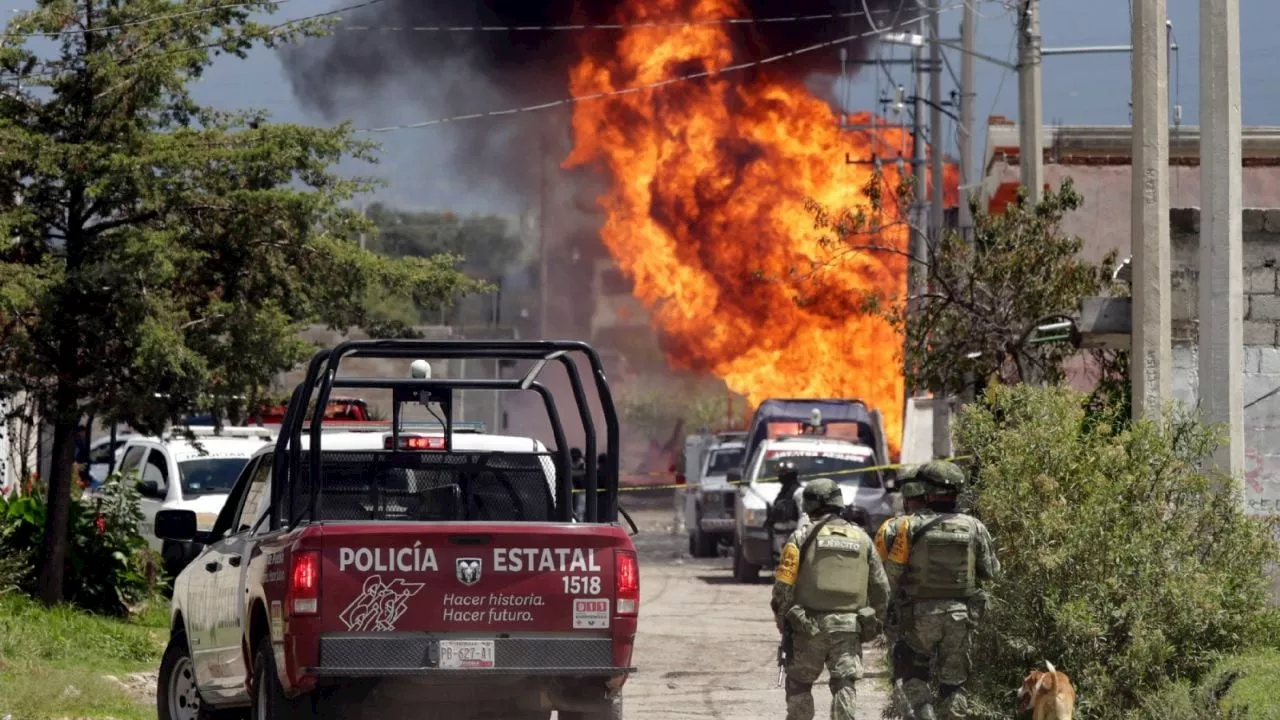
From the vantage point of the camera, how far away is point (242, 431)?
851 inches

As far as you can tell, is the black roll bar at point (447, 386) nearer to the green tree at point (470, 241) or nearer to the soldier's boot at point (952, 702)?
the soldier's boot at point (952, 702)

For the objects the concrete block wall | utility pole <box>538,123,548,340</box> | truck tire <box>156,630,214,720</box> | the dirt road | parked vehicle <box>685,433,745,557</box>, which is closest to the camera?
truck tire <box>156,630,214,720</box>

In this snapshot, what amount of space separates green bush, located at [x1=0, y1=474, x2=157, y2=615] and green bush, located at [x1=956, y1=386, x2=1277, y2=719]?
9.29 metres

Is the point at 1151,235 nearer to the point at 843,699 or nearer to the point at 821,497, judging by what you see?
the point at 821,497

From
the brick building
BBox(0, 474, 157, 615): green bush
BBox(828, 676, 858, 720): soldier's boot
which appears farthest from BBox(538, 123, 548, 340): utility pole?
BBox(828, 676, 858, 720): soldier's boot

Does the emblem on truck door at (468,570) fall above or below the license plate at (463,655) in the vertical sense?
above

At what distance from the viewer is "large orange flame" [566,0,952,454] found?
115 ft

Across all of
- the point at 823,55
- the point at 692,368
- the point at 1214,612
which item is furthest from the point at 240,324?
the point at 692,368

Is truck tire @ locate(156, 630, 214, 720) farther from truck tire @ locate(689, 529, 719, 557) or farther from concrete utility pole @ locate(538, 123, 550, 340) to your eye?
concrete utility pole @ locate(538, 123, 550, 340)

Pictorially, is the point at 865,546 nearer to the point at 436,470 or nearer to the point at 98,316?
the point at 436,470

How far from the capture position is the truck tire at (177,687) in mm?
10672

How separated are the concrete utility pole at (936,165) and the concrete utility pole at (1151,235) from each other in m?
12.9

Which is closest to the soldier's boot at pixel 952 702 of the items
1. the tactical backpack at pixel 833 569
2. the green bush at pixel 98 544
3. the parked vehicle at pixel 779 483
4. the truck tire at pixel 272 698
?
the tactical backpack at pixel 833 569

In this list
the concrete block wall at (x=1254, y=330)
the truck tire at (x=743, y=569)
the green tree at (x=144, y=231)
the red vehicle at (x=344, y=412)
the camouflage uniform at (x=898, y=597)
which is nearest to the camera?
the camouflage uniform at (x=898, y=597)
